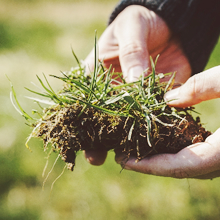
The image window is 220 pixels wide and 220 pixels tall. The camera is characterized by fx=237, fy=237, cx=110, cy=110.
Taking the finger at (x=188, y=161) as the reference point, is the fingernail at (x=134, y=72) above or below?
above

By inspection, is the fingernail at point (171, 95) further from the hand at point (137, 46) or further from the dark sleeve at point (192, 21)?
the dark sleeve at point (192, 21)

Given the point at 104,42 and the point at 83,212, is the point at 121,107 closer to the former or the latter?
the point at 104,42

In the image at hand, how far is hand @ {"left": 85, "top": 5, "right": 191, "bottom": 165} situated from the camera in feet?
5.19

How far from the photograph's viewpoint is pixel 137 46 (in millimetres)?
1618

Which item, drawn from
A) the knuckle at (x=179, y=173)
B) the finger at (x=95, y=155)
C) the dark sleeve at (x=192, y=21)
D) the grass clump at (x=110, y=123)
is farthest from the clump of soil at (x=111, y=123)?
the dark sleeve at (x=192, y=21)

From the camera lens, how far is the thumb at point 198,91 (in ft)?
4.06

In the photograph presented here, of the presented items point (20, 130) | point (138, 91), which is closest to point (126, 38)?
point (138, 91)

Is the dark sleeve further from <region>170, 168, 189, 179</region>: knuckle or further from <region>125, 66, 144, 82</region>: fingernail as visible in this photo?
Result: <region>170, 168, 189, 179</region>: knuckle

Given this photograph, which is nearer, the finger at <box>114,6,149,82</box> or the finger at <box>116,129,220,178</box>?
the finger at <box>116,129,220,178</box>

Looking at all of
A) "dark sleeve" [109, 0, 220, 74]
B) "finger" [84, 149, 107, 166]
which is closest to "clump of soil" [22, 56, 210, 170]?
"finger" [84, 149, 107, 166]

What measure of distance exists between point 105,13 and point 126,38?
15.0ft

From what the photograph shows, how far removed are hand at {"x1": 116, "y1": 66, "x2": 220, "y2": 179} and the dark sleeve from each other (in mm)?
943

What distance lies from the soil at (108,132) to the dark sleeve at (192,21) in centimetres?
115

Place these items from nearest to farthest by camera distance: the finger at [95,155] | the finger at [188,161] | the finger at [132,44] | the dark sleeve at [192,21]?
the finger at [188,161]
the finger at [95,155]
the finger at [132,44]
the dark sleeve at [192,21]
